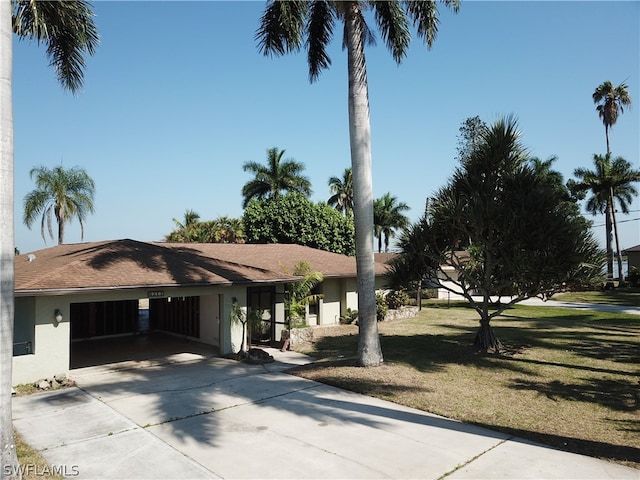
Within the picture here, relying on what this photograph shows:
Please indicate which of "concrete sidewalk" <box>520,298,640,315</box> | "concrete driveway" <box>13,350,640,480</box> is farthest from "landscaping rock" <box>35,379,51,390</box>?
"concrete sidewalk" <box>520,298,640,315</box>

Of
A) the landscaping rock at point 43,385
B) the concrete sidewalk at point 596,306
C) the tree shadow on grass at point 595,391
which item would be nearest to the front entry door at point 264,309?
the landscaping rock at point 43,385

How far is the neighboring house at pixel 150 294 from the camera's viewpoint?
11.4 metres

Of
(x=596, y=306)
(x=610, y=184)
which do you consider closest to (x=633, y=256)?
(x=610, y=184)

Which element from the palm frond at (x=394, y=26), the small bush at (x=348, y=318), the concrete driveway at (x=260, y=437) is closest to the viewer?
the concrete driveway at (x=260, y=437)

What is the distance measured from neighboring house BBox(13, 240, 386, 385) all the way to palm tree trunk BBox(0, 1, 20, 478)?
17.5 feet

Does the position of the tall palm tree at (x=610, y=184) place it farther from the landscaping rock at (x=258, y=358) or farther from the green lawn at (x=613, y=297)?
the landscaping rock at (x=258, y=358)

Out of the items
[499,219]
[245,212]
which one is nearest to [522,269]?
[499,219]

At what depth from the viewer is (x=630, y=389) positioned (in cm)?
1078

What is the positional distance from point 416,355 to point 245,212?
70.5ft

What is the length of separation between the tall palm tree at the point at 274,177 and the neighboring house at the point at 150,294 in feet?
55.6

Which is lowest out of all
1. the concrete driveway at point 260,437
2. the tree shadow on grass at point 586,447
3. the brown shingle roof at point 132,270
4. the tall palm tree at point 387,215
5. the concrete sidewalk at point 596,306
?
the concrete sidewalk at point 596,306

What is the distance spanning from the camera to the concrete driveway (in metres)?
6.50

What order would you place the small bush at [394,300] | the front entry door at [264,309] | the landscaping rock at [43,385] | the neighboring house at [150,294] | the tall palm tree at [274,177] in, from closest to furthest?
1. the landscaping rock at [43,385]
2. the neighboring house at [150,294]
3. the front entry door at [264,309]
4. the small bush at [394,300]
5. the tall palm tree at [274,177]
